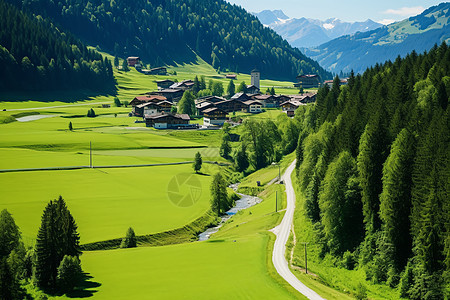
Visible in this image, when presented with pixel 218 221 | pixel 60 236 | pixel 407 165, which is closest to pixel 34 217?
pixel 60 236

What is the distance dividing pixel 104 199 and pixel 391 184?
155 feet

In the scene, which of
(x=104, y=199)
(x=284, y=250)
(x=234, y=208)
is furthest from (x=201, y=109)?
(x=284, y=250)

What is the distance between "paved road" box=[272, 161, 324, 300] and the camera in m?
49.9

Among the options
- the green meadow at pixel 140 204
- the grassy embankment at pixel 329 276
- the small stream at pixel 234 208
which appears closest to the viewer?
the grassy embankment at pixel 329 276

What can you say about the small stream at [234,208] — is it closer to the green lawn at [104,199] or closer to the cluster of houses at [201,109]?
the green lawn at [104,199]

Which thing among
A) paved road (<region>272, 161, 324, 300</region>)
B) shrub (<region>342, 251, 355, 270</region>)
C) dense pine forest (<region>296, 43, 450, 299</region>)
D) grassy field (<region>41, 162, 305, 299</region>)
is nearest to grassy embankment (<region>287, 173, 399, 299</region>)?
shrub (<region>342, 251, 355, 270</region>)

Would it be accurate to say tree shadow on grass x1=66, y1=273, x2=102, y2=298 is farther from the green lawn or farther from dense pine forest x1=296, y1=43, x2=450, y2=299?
dense pine forest x1=296, y1=43, x2=450, y2=299

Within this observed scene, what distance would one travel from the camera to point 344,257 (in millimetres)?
58969

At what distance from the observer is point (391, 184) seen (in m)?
53.7

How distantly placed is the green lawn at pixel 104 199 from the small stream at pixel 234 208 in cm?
350

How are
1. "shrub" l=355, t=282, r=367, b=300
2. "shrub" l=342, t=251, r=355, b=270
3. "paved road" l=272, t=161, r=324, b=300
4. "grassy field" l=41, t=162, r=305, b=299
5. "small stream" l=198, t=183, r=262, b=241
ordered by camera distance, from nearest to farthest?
"grassy field" l=41, t=162, r=305, b=299 → "shrub" l=355, t=282, r=367, b=300 → "paved road" l=272, t=161, r=324, b=300 → "shrub" l=342, t=251, r=355, b=270 → "small stream" l=198, t=183, r=262, b=241

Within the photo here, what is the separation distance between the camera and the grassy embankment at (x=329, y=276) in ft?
166

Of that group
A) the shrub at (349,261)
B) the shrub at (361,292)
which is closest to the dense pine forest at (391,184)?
the shrub at (349,261)

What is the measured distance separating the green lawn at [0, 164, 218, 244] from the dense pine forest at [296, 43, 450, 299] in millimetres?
23068
